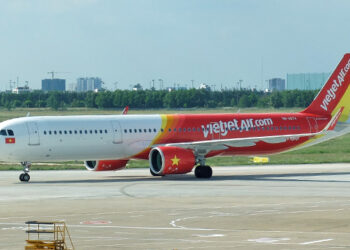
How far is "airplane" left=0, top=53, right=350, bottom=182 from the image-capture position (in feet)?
186

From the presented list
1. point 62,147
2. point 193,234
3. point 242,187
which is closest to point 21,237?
point 193,234

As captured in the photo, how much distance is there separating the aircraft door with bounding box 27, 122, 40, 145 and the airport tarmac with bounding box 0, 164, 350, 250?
104 inches

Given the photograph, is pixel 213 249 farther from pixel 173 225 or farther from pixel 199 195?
pixel 199 195

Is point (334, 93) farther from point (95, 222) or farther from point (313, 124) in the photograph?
point (95, 222)

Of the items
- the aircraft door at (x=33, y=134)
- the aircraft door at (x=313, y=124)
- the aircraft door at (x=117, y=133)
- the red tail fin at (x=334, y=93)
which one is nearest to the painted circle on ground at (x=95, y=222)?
the aircraft door at (x=33, y=134)

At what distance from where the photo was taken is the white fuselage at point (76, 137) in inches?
2216

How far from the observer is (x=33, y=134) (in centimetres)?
5638

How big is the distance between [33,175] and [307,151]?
3443 cm

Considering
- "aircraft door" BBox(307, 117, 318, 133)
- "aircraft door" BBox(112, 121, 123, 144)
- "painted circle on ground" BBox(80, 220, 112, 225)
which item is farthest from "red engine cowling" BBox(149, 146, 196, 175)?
"painted circle on ground" BBox(80, 220, 112, 225)

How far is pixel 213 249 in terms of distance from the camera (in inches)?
1104

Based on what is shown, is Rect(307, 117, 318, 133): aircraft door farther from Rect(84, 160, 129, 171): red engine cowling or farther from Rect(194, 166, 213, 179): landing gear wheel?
Rect(84, 160, 129, 171): red engine cowling

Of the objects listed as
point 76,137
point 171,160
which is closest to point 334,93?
point 171,160

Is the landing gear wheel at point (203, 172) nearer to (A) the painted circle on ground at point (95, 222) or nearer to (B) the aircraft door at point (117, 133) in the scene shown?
(B) the aircraft door at point (117, 133)

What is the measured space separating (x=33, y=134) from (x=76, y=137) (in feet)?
9.20
